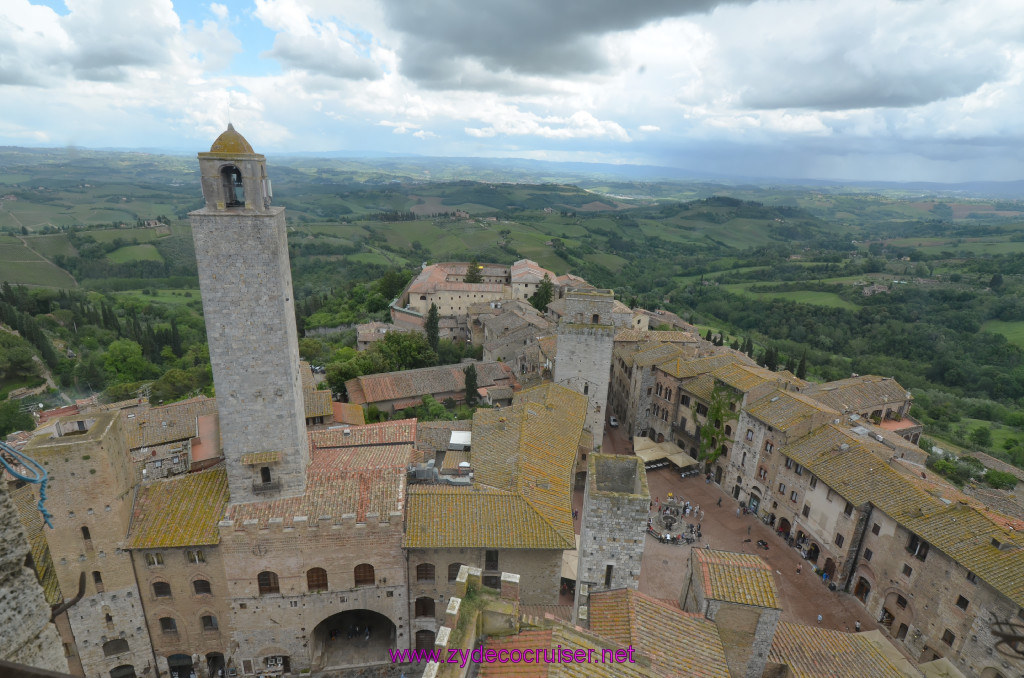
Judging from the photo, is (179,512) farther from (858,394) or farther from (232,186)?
(858,394)

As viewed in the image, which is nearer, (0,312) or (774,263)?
(0,312)

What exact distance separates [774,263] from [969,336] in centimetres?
8437

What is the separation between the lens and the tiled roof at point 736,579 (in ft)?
57.9

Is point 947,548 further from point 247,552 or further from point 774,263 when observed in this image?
point 774,263

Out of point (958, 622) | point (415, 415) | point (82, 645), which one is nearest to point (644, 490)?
point (958, 622)

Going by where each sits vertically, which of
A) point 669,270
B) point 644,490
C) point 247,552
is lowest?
point 669,270

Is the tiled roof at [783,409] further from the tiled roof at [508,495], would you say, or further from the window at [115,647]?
the window at [115,647]

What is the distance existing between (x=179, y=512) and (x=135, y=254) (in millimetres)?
169372

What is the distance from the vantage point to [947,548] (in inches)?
1071

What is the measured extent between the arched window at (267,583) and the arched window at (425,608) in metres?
7.00

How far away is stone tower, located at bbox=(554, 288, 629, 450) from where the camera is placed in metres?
42.5

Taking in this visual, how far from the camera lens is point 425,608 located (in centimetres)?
2686

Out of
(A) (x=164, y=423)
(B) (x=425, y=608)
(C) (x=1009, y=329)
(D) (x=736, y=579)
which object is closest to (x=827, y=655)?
(D) (x=736, y=579)

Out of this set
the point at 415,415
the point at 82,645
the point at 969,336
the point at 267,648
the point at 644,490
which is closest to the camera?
the point at 644,490
